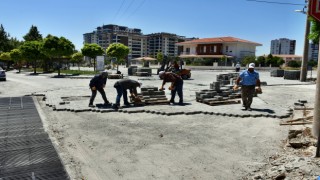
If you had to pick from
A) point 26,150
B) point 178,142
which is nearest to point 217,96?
point 178,142

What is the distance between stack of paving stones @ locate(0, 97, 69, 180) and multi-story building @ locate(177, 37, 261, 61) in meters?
55.7

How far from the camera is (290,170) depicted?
4.26 meters

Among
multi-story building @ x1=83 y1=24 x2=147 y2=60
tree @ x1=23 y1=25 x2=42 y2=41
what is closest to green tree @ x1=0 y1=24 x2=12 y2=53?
tree @ x1=23 y1=25 x2=42 y2=41

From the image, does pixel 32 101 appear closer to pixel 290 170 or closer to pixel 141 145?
pixel 141 145

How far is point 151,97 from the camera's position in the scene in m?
11.7

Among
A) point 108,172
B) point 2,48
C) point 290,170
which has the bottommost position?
point 108,172

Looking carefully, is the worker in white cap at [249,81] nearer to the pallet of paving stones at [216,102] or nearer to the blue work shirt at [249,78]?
the blue work shirt at [249,78]

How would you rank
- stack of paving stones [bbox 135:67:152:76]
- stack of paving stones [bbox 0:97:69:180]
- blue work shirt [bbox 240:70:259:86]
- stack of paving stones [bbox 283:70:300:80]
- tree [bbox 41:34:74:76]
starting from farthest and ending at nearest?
tree [bbox 41:34:74:76], stack of paving stones [bbox 135:67:152:76], stack of paving stones [bbox 283:70:300:80], blue work shirt [bbox 240:70:259:86], stack of paving stones [bbox 0:97:69:180]

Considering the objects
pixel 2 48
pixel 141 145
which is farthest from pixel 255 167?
pixel 2 48

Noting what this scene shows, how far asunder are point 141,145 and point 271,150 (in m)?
2.80

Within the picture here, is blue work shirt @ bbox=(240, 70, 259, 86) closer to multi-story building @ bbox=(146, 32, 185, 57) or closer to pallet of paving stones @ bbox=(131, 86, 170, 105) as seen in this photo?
pallet of paving stones @ bbox=(131, 86, 170, 105)

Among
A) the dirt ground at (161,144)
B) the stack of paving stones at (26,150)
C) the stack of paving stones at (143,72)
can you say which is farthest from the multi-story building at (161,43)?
the stack of paving stones at (26,150)

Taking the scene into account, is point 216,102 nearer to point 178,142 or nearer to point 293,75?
point 178,142

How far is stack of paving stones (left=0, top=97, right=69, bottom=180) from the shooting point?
4785mm
